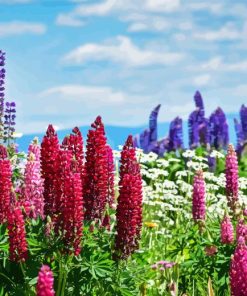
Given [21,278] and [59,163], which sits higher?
[59,163]

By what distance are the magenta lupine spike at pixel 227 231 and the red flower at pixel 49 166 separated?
180 centimetres

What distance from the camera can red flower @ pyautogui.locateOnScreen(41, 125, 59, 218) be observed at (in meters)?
5.34

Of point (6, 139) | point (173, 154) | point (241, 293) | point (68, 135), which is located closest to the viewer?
point (241, 293)

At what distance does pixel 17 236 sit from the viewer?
5027mm

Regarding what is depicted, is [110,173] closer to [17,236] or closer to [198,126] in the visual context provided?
[17,236]

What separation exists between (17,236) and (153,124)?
42.2 feet

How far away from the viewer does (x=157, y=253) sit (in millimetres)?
8930

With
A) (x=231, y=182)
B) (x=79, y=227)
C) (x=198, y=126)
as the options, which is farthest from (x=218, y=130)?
(x=79, y=227)

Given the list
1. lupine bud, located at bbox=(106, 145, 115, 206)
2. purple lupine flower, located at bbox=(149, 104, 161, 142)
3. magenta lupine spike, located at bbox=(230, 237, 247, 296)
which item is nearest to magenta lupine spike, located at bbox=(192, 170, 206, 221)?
lupine bud, located at bbox=(106, 145, 115, 206)

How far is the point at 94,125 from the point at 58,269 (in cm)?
105

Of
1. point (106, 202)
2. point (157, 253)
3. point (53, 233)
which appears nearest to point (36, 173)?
point (106, 202)

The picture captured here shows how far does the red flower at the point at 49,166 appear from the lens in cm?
534

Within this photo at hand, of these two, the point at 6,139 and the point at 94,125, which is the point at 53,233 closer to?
the point at 94,125

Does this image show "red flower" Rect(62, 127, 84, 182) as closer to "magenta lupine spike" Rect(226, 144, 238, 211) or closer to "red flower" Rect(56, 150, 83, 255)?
"red flower" Rect(56, 150, 83, 255)
